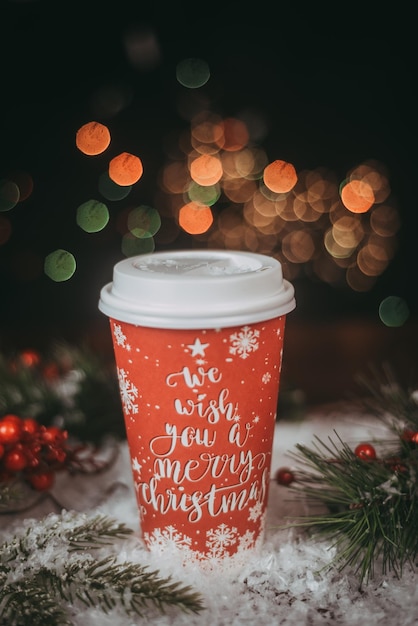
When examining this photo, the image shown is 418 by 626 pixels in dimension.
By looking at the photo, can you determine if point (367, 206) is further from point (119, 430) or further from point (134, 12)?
point (119, 430)

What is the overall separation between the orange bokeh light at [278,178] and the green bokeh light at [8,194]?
1.76ft

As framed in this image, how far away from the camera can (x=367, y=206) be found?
4.63 feet

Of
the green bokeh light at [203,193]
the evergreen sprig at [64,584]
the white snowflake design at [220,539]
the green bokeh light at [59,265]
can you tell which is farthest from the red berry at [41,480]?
the green bokeh light at [203,193]

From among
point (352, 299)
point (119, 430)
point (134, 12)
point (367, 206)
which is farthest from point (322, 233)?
point (119, 430)

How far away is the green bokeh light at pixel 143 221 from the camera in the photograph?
4.60 ft

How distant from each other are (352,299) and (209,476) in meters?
1.00

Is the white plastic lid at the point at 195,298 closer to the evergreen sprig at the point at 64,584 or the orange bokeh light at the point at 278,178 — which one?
the evergreen sprig at the point at 64,584

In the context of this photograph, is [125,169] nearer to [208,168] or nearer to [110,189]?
[110,189]

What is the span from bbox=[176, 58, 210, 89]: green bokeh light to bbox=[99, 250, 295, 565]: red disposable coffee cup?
69 cm

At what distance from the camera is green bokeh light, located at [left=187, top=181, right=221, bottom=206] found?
54.8 inches

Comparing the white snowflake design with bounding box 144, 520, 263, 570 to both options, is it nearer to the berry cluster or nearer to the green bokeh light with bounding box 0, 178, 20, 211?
the berry cluster

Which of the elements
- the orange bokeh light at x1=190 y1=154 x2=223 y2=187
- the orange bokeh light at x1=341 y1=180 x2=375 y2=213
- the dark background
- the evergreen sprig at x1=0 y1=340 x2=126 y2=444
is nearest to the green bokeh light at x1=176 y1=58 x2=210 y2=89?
the dark background

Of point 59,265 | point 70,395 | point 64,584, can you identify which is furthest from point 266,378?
point 59,265

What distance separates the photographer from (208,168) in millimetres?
1380
